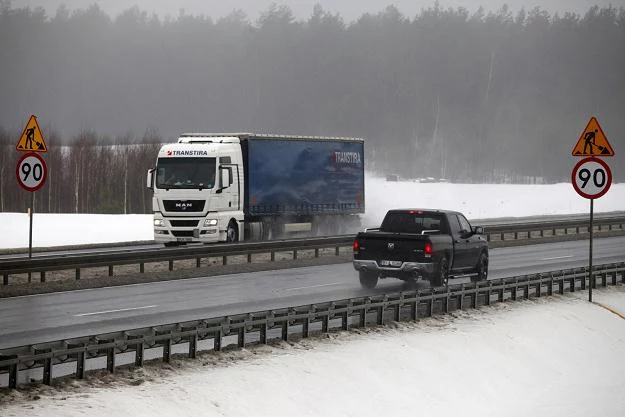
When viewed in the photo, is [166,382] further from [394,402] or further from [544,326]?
[544,326]

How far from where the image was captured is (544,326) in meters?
19.9

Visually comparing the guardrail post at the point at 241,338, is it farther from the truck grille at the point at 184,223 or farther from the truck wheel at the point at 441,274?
the truck grille at the point at 184,223

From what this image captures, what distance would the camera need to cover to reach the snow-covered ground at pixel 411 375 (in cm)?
1187

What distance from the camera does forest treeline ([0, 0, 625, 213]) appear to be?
5325 inches

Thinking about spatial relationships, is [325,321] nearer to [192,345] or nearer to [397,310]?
[397,310]

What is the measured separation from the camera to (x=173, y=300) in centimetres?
2095

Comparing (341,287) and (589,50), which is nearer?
(341,287)

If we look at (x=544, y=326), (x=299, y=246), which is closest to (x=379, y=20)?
(x=299, y=246)

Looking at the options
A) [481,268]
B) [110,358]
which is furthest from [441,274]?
[110,358]

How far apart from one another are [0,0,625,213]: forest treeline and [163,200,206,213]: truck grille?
303 feet

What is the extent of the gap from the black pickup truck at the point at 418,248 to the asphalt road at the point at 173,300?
781 mm

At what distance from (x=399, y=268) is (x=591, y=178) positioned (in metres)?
4.51

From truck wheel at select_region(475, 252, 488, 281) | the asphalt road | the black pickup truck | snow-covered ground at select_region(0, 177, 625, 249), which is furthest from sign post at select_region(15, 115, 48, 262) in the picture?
snow-covered ground at select_region(0, 177, 625, 249)

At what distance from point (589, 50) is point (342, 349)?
136 metres
